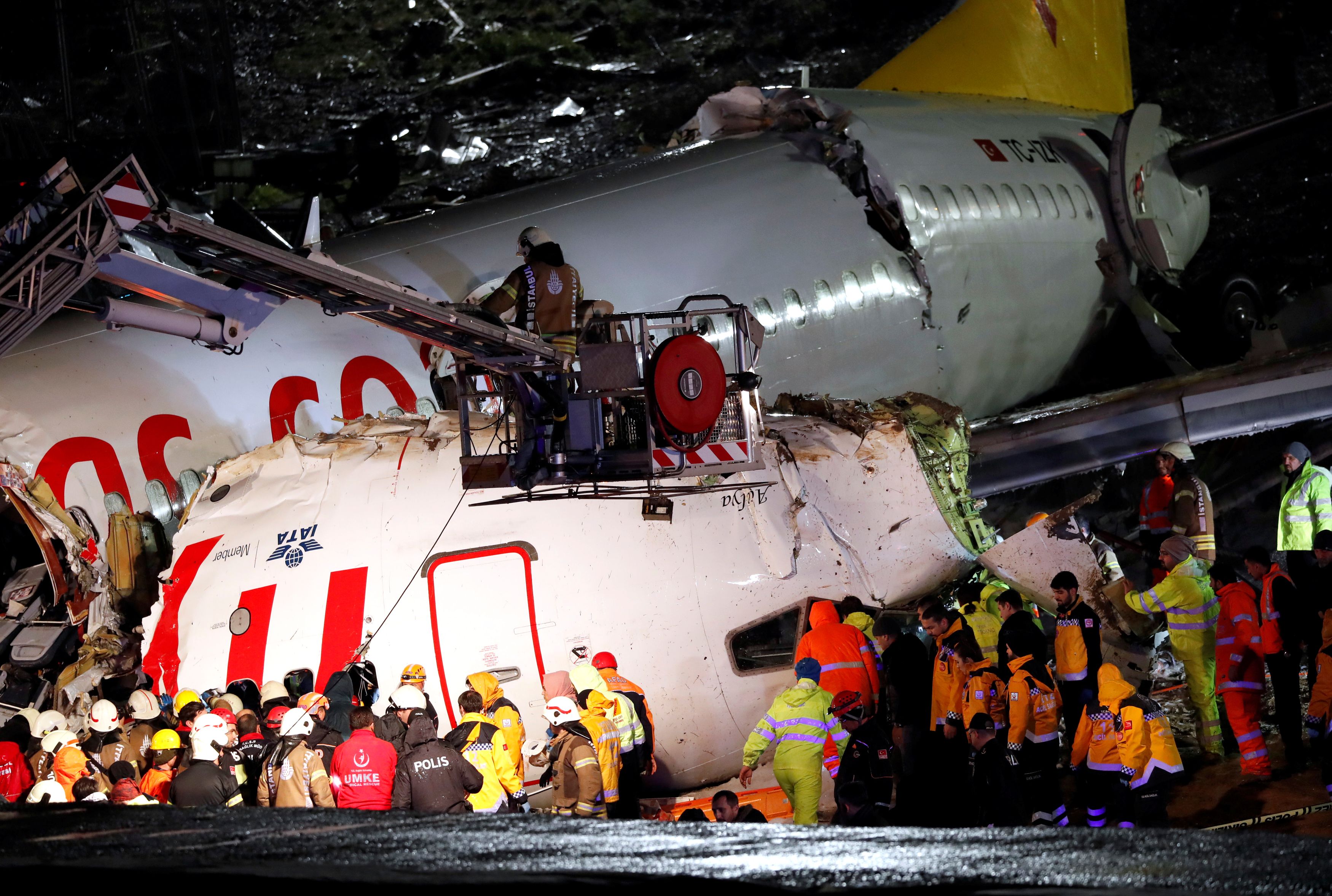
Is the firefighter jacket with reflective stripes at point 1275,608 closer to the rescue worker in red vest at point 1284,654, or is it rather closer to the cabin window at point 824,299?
the rescue worker in red vest at point 1284,654

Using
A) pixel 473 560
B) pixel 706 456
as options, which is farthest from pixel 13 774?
pixel 706 456

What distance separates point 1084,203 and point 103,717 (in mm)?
14980

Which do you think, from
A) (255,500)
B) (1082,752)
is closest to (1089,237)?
(1082,752)

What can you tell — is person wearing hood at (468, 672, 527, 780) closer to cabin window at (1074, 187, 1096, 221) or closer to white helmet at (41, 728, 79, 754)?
white helmet at (41, 728, 79, 754)

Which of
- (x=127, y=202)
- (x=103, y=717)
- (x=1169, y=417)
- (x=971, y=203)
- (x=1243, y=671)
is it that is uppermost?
(x=971, y=203)

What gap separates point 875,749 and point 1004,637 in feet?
5.23

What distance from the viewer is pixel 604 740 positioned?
916 cm

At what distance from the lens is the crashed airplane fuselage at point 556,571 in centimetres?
972

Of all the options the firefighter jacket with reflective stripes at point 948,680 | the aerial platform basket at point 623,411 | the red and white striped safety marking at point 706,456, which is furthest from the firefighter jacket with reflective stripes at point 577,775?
the firefighter jacket with reflective stripes at point 948,680

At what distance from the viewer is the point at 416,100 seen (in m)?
36.9

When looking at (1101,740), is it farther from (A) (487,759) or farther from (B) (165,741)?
(B) (165,741)

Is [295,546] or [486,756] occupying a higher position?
[295,546]

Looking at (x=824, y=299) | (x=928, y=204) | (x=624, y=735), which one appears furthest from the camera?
(x=928, y=204)

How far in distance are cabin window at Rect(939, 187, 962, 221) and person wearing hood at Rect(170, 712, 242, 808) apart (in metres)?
10.9
